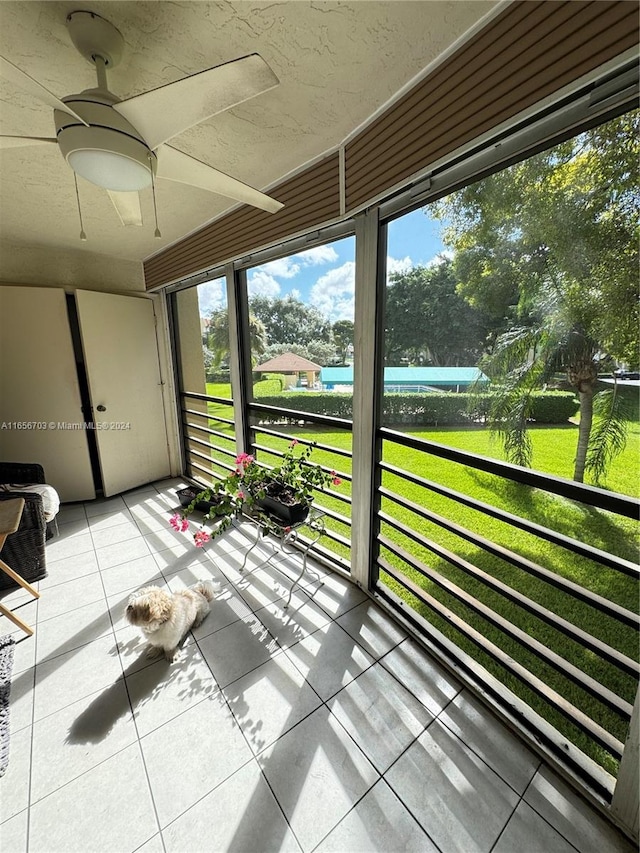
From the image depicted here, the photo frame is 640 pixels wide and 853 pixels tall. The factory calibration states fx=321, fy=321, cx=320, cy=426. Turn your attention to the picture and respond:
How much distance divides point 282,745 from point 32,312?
144 inches

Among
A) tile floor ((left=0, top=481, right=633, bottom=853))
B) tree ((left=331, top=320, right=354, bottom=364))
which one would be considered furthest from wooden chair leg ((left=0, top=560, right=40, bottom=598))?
tree ((left=331, top=320, right=354, bottom=364))

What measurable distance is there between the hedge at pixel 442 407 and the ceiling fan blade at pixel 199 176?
3.63 feet

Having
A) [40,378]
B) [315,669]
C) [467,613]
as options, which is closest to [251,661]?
[315,669]

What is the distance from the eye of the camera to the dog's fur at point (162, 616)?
1449mm

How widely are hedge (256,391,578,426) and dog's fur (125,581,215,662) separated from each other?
1.38m

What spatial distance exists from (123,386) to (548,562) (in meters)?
→ 3.90

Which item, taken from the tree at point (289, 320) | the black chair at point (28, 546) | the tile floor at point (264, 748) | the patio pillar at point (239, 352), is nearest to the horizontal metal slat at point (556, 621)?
the tile floor at point (264, 748)

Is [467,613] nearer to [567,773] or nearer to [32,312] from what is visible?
[567,773]

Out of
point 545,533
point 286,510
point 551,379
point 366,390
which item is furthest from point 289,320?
point 545,533

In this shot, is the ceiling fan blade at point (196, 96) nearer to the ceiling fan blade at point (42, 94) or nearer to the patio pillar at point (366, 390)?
the ceiling fan blade at point (42, 94)

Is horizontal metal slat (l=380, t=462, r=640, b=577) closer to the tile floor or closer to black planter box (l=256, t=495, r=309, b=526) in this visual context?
black planter box (l=256, t=495, r=309, b=526)

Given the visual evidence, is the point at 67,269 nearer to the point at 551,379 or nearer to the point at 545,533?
the point at 551,379

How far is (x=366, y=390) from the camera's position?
1.77 metres

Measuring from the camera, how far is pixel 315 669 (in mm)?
1521
